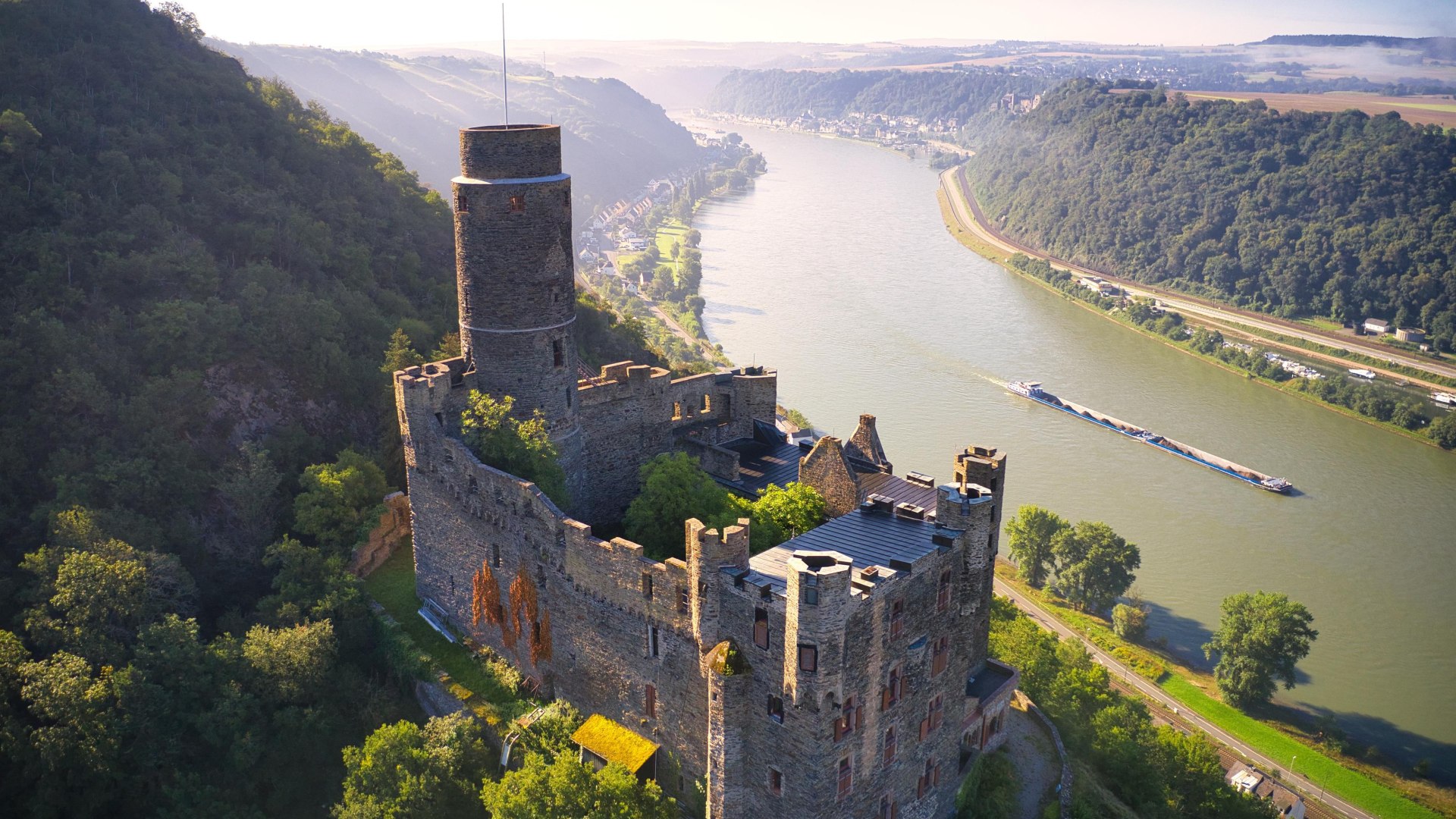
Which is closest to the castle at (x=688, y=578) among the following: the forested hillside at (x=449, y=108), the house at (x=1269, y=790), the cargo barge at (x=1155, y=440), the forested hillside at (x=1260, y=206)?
the house at (x=1269, y=790)

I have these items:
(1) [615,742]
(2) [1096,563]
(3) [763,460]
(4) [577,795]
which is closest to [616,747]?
(1) [615,742]

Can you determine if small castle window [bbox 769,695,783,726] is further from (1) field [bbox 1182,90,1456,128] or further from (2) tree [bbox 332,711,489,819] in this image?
(1) field [bbox 1182,90,1456,128]

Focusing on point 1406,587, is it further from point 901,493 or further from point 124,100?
point 124,100

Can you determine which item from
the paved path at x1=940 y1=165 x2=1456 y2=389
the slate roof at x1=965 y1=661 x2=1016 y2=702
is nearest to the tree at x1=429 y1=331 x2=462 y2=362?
the slate roof at x1=965 y1=661 x2=1016 y2=702

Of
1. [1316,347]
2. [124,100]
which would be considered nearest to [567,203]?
[124,100]

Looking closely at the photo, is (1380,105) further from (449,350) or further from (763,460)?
(449,350)
